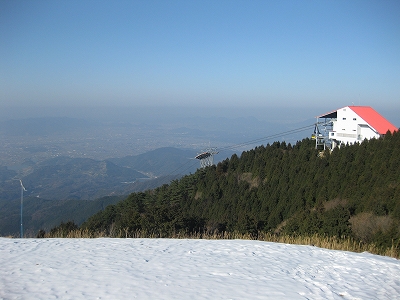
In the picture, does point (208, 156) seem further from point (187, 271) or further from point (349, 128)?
point (187, 271)

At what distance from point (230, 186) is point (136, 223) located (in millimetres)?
16563

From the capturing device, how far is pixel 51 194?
74.2 m

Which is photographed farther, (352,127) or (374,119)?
(352,127)

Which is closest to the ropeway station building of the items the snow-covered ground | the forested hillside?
the forested hillside

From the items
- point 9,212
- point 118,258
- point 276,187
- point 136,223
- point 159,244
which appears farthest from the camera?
point 9,212

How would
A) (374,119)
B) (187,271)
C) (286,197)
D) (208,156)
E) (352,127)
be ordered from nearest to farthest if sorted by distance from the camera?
1. (187,271)
2. (286,197)
3. (374,119)
4. (352,127)
5. (208,156)

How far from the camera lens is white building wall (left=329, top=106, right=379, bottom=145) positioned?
2795cm

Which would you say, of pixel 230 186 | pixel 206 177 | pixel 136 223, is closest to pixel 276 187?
pixel 230 186

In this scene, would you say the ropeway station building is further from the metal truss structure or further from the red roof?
the metal truss structure

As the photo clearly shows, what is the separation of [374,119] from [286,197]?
1062 cm

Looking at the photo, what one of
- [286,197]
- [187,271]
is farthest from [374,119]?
[187,271]

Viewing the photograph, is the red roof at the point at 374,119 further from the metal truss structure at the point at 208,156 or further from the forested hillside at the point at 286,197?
the metal truss structure at the point at 208,156

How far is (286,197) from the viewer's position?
2238 cm

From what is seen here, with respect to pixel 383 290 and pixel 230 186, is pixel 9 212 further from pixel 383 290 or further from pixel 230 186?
pixel 383 290
